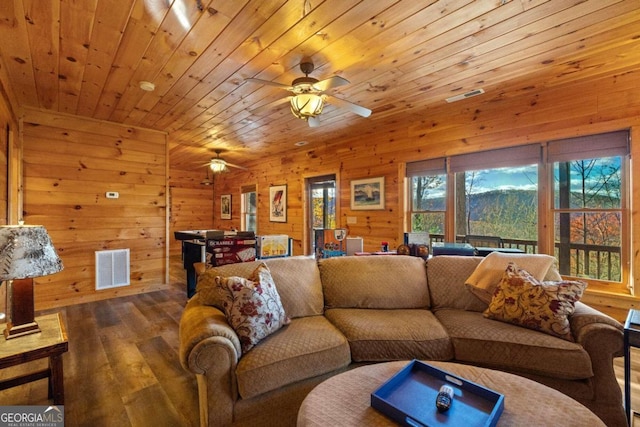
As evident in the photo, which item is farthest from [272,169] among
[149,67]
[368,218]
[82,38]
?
[82,38]

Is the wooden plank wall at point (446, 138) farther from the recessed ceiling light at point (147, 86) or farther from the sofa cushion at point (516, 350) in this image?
the recessed ceiling light at point (147, 86)

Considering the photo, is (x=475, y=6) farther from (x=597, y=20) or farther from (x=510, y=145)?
(x=510, y=145)

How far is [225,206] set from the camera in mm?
8117

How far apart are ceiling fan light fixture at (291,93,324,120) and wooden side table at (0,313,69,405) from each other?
2.27 metres

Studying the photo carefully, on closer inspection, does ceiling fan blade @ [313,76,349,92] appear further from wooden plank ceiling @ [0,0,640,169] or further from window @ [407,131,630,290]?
window @ [407,131,630,290]

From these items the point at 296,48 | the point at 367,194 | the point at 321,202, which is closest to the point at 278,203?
the point at 321,202

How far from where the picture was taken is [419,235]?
291 cm

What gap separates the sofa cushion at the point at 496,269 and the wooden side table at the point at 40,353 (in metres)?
2.82

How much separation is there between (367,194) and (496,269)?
2.53 meters

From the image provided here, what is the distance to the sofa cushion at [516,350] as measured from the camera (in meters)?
1.63

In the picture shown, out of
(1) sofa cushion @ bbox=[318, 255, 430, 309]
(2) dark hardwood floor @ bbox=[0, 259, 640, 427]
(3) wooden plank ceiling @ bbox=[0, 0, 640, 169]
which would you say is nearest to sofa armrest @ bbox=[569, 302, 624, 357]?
(2) dark hardwood floor @ bbox=[0, 259, 640, 427]

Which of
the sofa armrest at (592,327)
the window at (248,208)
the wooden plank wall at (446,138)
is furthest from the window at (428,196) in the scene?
the window at (248,208)

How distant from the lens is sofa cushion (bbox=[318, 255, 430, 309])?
233 centimetres

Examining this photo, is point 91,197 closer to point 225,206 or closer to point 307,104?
point 307,104
